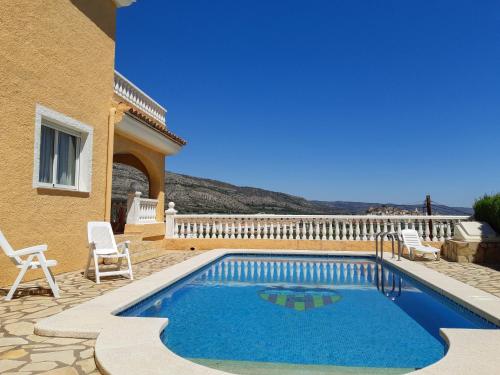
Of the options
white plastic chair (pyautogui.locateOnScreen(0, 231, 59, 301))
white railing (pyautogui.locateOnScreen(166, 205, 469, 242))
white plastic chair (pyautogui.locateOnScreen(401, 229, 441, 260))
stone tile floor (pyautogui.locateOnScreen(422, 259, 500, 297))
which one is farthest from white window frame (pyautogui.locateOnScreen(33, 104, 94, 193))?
white plastic chair (pyautogui.locateOnScreen(401, 229, 441, 260))

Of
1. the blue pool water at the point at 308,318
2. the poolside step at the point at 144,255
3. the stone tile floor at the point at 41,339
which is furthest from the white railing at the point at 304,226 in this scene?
the stone tile floor at the point at 41,339

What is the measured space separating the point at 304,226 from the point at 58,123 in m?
8.55

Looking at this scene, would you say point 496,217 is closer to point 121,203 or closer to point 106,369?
point 106,369

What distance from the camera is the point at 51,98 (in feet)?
24.1

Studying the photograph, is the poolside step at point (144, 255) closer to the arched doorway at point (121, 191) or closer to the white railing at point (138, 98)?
the arched doorway at point (121, 191)

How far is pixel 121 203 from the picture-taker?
14.8 m

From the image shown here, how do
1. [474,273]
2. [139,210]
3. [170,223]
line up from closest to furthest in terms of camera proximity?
[474,273]
[139,210]
[170,223]

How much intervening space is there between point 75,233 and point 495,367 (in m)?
7.85

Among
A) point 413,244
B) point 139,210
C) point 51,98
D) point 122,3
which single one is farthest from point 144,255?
point 413,244

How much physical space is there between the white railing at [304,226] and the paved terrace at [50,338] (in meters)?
4.04

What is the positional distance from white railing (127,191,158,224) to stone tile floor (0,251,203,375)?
4336mm

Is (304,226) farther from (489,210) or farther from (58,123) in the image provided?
(58,123)

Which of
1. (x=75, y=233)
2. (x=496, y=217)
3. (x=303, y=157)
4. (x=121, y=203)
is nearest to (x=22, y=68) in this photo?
(x=75, y=233)

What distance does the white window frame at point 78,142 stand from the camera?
695 centimetres
